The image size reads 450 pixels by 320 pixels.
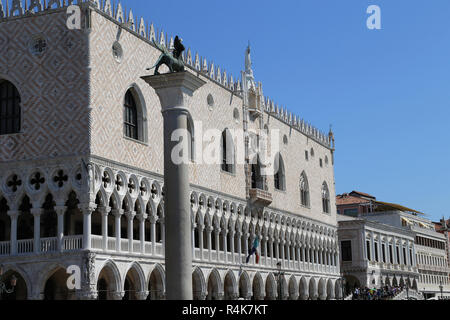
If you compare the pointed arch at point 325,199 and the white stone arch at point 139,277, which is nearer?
the white stone arch at point 139,277

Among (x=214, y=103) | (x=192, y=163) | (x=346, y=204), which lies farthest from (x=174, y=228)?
(x=346, y=204)

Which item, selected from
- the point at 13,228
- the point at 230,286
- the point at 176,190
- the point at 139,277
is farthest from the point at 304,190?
the point at 176,190

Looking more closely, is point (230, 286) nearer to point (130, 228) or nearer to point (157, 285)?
point (157, 285)

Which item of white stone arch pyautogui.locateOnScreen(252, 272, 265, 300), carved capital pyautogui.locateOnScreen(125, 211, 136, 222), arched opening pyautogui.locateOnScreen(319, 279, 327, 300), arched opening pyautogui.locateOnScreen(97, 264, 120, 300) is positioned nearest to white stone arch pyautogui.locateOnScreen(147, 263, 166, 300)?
arched opening pyautogui.locateOnScreen(97, 264, 120, 300)

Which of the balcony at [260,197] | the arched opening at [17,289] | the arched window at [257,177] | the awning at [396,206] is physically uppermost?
the awning at [396,206]

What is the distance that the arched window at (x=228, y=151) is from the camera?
1305 inches

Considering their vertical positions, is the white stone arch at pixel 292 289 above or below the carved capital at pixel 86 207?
below

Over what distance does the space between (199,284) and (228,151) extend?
690 cm

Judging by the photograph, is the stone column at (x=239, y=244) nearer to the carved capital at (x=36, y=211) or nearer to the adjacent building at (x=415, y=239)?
the carved capital at (x=36, y=211)

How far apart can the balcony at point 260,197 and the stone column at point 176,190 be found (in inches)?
782

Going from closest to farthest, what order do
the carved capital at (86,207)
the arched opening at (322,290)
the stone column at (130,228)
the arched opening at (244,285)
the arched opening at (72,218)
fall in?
the carved capital at (86,207) → the arched opening at (72,218) → the stone column at (130,228) → the arched opening at (244,285) → the arched opening at (322,290)

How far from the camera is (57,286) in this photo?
81.2 feet

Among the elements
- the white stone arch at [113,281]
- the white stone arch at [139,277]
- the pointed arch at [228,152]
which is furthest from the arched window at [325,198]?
the white stone arch at [113,281]

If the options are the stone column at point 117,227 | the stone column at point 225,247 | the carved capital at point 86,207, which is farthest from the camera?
the stone column at point 225,247
